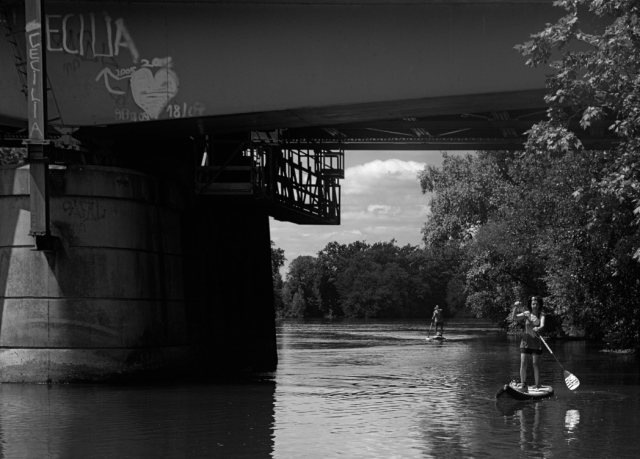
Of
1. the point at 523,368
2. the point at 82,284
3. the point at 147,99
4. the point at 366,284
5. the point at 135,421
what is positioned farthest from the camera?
the point at 366,284

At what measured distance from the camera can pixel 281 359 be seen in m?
33.3

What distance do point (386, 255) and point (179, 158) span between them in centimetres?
15176

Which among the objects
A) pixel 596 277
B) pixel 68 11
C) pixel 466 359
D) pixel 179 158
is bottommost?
pixel 466 359

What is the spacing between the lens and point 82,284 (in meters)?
22.1

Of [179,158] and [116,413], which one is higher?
[179,158]

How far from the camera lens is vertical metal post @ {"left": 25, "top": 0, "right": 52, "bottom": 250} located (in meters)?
21.4

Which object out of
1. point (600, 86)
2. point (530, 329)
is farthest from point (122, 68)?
point (530, 329)

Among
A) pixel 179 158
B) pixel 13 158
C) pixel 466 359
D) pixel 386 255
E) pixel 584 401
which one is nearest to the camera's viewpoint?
pixel 584 401

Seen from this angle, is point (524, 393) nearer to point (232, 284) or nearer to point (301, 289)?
point (232, 284)

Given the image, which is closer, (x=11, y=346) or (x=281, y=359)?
(x=11, y=346)

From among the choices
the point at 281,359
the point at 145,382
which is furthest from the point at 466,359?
the point at 145,382

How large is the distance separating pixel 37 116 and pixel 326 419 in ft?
34.1

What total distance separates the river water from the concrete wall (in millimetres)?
935

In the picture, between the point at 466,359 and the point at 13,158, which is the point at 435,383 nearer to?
the point at 466,359
